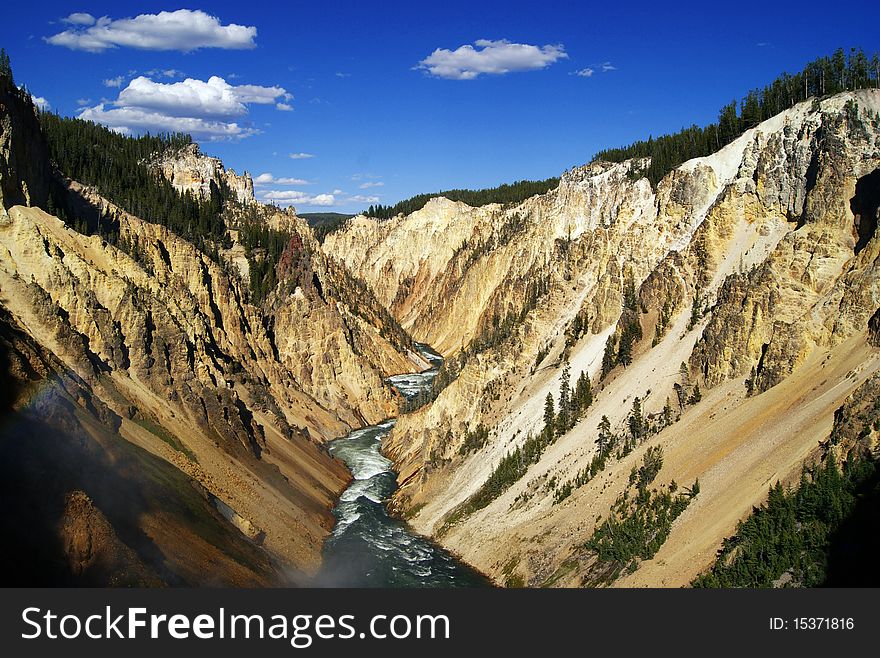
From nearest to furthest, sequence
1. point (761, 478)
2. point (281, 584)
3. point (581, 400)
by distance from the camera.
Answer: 1. point (761, 478)
2. point (281, 584)
3. point (581, 400)

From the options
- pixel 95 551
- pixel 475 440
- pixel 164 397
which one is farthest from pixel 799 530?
pixel 164 397

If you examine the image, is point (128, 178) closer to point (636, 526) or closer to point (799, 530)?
point (636, 526)

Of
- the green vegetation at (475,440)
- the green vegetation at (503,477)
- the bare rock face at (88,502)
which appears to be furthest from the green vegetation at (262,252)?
the bare rock face at (88,502)

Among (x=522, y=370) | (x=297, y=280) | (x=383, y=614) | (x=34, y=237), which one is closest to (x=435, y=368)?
(x=297, y=280)

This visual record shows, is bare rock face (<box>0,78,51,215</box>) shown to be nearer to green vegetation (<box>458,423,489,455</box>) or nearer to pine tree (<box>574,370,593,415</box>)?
green vegetation (<box>458,423,489,455</box>)

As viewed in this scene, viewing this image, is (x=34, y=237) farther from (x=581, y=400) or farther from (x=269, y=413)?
(x=581, y=400)

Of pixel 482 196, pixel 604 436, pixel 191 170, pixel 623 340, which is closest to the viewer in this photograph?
pixel 604 436
